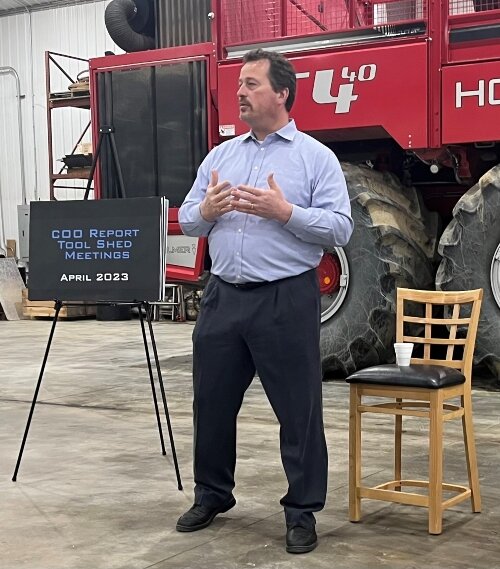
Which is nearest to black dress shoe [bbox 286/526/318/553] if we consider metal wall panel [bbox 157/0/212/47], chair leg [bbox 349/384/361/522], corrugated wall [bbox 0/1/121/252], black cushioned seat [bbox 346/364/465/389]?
chair leg [bbox 349/384/361/522]

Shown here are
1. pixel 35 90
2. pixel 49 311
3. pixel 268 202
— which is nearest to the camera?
pixel 268 202

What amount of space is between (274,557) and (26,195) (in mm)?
14531

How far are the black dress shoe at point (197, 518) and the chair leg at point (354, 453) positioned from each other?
51 cm

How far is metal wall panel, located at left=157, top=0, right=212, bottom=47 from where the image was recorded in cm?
788

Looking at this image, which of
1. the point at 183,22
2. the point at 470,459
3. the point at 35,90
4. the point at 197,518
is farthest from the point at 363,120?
the point at 35,90

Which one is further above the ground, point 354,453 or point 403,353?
point 403,353

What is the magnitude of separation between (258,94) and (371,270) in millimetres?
3627

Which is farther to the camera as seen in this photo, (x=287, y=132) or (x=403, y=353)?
(x=403, y=353)

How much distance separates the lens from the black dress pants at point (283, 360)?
3.61 m

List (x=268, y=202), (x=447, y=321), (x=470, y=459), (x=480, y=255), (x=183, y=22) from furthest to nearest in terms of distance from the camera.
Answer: (x=183, y=22) → (x=480, y=255) → (x=447, y=321) → (x=470, y=459) → (x=268, y=202)

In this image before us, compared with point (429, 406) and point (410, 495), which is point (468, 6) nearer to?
point (429, 406)

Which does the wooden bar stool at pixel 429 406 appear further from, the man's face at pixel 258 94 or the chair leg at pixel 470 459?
the man's face at pixel 258 94

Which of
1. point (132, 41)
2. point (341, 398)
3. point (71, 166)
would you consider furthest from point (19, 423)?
point (71, 166)

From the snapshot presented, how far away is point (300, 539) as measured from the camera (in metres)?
3.55
